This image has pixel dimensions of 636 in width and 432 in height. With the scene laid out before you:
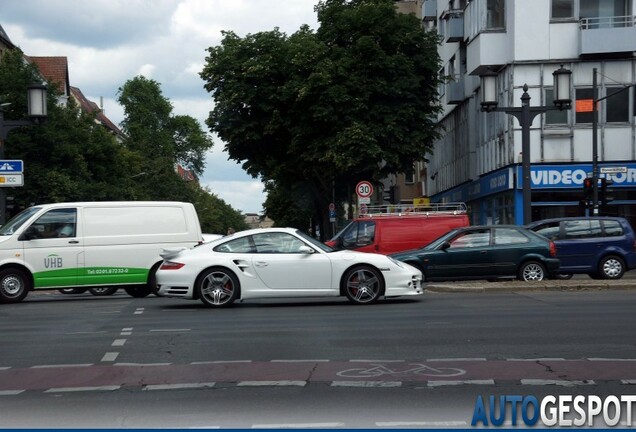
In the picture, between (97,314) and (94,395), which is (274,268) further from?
(94,395)

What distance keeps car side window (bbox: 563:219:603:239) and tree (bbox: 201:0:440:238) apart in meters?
17.7

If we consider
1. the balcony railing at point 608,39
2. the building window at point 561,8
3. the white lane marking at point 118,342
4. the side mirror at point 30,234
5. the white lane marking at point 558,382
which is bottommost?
the white lane marking at point 118,342

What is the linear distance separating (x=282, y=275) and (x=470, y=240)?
267 inches

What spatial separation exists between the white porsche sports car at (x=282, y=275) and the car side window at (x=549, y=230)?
8517mm

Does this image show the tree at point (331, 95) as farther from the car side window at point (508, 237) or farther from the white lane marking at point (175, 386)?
the white lane marking at point (175, 386)

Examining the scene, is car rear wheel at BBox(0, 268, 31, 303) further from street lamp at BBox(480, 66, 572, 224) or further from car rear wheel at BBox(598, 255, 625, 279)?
car rear wheel at BBox(598, 255, 625, 279)

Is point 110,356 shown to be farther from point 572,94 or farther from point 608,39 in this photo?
point 608,39

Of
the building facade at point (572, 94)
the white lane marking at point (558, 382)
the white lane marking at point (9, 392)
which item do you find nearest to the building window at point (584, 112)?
the building facade at point (572, 94)

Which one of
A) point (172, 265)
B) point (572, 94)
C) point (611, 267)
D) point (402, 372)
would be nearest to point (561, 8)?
point (572, 94)

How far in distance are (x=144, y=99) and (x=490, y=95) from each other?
255 feet

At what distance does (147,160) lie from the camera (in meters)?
93.0

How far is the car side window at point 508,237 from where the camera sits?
23.3 m

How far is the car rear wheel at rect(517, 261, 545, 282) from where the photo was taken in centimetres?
2320

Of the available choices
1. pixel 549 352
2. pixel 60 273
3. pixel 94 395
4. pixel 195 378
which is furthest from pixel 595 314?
pixel 60 273
